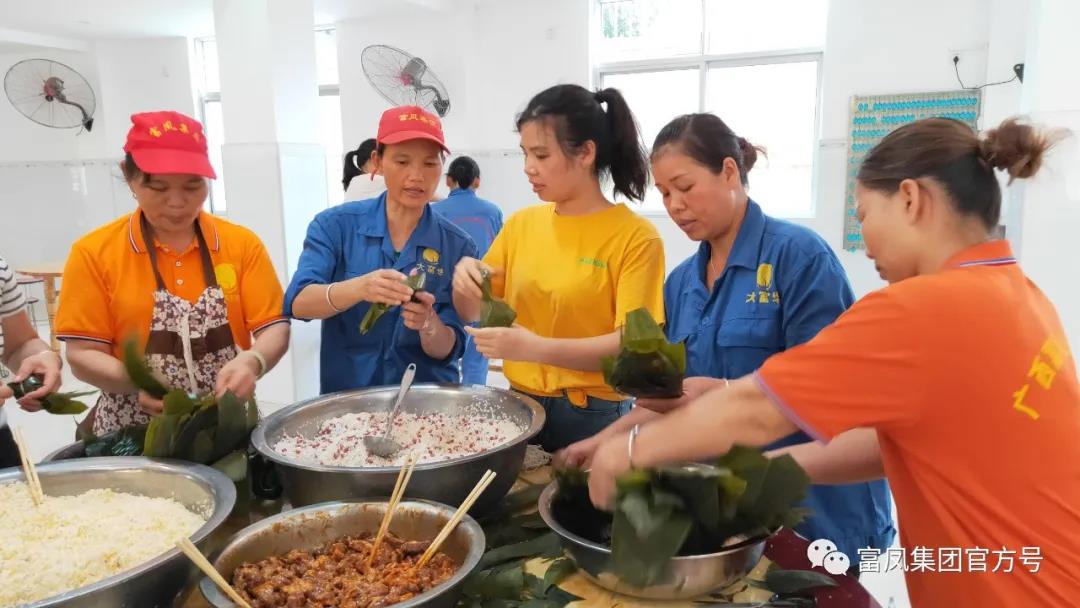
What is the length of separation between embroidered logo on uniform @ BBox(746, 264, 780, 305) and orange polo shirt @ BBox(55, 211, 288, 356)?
125cm

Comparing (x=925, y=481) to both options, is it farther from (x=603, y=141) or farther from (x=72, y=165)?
(x=72, y=165)

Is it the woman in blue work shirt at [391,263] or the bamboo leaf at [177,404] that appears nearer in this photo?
the bamboo leaf at [177,404]

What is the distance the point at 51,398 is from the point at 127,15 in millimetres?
6598

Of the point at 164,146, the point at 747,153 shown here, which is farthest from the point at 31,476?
the point at 747,153

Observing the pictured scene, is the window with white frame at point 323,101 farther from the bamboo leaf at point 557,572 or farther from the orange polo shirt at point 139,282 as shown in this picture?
the bamboo leaf at point 557,572

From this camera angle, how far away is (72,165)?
883 centimetres

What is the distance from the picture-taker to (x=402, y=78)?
639cm

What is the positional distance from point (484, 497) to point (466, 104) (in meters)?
5.94

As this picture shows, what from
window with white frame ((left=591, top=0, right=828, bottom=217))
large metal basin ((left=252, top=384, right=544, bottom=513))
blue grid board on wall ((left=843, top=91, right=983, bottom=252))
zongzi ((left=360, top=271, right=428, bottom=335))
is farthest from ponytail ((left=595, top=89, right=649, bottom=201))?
window with white frame ((left=591, top=0, right=828, bottom=217))

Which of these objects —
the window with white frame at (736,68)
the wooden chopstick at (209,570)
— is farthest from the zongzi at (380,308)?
the window with white frame at (736,68)

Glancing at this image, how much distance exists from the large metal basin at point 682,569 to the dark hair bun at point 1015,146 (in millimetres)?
727

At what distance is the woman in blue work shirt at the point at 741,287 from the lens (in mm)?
1656

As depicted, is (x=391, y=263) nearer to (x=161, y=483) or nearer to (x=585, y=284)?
(x=585, y=284)

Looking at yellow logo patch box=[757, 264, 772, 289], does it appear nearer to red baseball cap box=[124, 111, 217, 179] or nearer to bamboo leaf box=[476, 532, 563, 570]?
bamboo leaf box=[476, 532, 563, 570]
